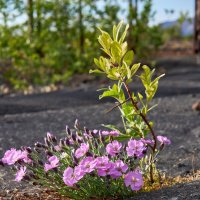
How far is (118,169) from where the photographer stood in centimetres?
237

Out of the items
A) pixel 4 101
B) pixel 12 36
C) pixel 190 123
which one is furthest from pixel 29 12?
pixel 190 123

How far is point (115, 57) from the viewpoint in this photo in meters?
2.42

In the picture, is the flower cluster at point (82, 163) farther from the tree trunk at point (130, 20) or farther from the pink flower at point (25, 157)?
the tree trunk at point (130, 20)

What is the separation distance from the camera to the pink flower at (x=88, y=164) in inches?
89.7

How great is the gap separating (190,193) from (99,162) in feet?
1.39

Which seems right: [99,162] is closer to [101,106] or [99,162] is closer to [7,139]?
[7,139]

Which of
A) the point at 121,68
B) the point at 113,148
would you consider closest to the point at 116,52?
the point at 121,68

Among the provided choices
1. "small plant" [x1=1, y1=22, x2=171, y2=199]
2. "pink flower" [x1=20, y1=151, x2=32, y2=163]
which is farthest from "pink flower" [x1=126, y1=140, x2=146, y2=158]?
"pink flower" [x1=20, y1=151, x2=32, y2=163]

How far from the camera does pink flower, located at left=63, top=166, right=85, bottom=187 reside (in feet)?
7.41

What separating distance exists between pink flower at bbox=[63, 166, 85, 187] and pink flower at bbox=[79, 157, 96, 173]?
23 mm

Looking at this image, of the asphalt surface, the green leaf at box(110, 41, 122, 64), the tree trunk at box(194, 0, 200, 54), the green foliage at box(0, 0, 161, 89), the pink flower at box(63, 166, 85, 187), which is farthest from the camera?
the tree trunk at box(194, 0, 200, 54)

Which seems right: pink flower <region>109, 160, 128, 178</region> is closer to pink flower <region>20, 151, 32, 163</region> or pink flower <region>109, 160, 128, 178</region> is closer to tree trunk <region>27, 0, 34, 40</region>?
pink flower <region>20, 151, 32, 163</region>

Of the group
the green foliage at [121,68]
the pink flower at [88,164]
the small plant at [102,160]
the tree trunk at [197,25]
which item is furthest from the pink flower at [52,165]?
the tree trunk at [197,25]

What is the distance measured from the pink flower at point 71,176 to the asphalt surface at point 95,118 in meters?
0.36
